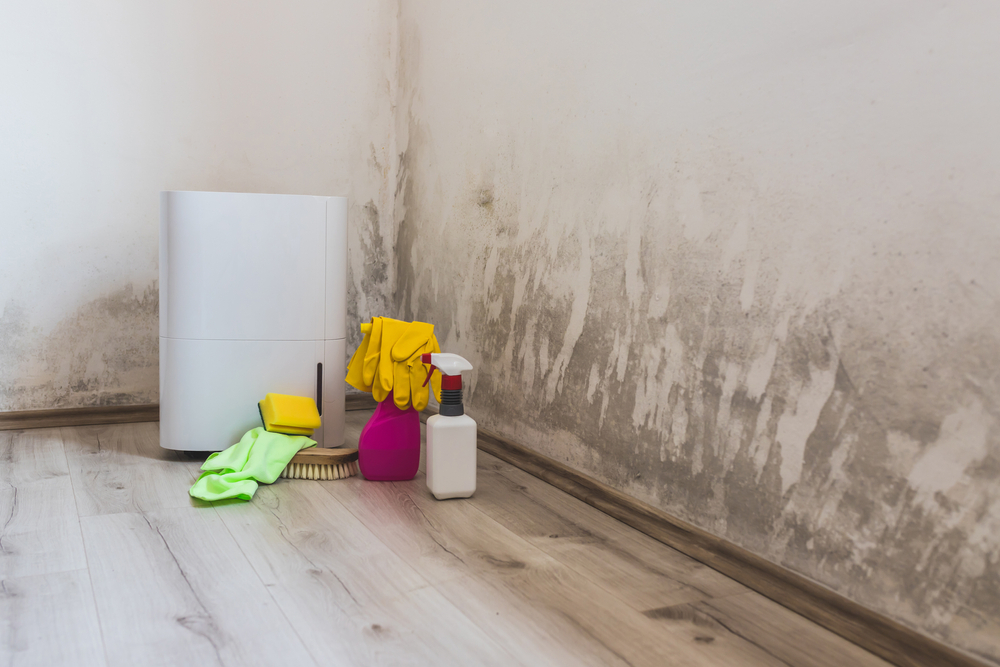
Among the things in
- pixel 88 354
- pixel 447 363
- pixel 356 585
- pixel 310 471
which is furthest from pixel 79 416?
pixel 356 585

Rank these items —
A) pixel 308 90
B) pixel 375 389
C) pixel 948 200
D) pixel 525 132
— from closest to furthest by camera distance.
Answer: pixel 948 200 < pixel 375 389 < pixel 525 132 < pixel 308 90

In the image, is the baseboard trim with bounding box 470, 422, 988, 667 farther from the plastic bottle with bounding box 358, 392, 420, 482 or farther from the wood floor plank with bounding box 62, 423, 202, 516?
the wood floor plank with bounding box 62, 423, 202, 516

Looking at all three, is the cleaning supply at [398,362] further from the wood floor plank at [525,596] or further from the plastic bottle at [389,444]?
the wood floor plank at [525,596]

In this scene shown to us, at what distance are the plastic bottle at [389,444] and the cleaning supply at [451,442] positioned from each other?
0.12 meters

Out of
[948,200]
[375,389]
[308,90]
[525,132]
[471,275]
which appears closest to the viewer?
[948,200]

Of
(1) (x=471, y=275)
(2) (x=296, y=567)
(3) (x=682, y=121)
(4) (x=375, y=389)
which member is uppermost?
(3) (x=682, y=121)

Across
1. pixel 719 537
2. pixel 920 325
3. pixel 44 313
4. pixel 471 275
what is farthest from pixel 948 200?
pixel 44 313

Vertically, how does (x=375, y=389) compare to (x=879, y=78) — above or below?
below

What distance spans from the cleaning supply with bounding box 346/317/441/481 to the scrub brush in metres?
0.04

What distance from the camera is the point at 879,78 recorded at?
819mm

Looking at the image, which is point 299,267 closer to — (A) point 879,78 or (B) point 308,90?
(B) point 308,90

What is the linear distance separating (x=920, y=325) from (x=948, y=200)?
132mm

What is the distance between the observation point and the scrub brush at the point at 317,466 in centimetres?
140

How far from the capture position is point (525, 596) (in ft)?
3.03
